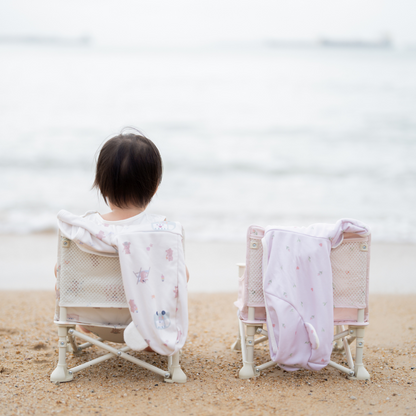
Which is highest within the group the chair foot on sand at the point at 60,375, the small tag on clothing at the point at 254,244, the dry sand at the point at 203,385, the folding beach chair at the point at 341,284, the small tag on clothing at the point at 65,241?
the small tag on clothing at the point at 65,241

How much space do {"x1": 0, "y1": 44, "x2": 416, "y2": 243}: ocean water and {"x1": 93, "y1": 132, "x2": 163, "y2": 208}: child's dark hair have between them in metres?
5.04

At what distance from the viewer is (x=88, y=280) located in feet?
8.44

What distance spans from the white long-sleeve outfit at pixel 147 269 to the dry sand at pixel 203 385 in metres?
0.30

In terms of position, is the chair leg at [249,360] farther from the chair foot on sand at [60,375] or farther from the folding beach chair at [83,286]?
the chair foot on sand at [60,375]

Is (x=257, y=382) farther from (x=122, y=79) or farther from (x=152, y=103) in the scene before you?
(x=122, y=79)

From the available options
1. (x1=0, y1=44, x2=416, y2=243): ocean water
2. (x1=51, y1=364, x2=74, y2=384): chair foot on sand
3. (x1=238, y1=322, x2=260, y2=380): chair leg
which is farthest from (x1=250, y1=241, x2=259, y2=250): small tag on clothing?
(x1=0, y1=44, x2=416, y2=243): ocean water

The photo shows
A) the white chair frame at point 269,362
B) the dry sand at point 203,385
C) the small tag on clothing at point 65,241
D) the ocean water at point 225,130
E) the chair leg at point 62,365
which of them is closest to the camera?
the dry sand at point 203,385

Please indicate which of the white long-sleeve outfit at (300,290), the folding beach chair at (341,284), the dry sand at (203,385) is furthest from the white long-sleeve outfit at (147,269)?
the white long-sleeve outfit at (300,290)

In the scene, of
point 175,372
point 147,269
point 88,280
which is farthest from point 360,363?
point 88,280

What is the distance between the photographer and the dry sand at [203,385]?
2.39 m

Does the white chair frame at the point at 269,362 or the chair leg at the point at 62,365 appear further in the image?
the white chair frame at the point at 269,362

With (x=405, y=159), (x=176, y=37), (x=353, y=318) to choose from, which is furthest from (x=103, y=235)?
(x=176, y=37)

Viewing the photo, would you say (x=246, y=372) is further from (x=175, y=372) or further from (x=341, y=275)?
(x=341, y=275)

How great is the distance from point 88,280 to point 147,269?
35cm
